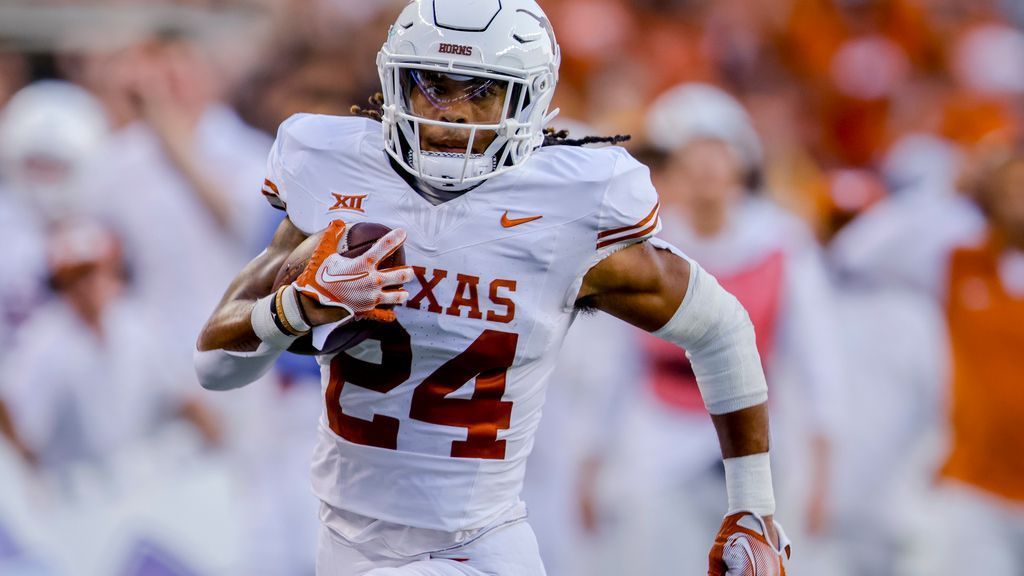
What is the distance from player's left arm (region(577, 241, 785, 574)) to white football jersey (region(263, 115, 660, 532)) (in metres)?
0.05

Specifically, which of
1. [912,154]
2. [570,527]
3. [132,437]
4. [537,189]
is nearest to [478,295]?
[537,189]

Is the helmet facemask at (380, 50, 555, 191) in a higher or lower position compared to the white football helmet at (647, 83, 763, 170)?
lower

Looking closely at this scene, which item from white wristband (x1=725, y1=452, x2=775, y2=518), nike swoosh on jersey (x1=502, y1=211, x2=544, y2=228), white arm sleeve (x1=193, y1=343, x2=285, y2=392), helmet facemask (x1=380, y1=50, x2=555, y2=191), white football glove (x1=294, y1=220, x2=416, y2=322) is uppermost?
helmet facemask (x1=380, y1=50, x2=555, y2=191)

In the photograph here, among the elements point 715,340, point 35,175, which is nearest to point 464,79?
point 715,340

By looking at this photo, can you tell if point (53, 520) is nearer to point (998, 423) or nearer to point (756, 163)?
point (756, 163)

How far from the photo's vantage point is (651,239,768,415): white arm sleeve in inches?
103

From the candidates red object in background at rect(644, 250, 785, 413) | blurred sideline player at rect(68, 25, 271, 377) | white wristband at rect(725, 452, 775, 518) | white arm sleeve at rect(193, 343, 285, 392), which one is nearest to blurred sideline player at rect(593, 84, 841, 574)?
red object in background at rect(644, 250, 785, 413)

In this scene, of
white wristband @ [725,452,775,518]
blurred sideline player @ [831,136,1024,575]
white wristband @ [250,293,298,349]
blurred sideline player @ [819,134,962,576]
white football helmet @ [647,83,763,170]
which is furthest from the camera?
blurred sideline player @ [819,134,962,576]

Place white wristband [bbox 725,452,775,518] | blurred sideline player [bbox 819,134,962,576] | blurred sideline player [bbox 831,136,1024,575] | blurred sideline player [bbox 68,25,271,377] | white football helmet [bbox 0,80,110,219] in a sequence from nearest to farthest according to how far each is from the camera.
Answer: white wristband [bbox 725,452,775,518] < blurred sideline player [bbox 831,136,1024,575] < blurred sideline player [bbox 68,25,271,377] < white football helmet [bbox 0,80,110,219] < blurred sideline player [bbox 819,134,962,576]

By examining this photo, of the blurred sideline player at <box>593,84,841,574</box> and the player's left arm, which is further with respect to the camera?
the blurred sideline player at <box>593,84,841,574</box>

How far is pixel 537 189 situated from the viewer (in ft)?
8.30

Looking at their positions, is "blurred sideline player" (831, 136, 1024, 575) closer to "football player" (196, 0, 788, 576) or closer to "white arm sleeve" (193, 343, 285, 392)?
"football player" (196, 0, 788, 576)

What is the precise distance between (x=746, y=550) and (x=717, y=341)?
0.35 metres

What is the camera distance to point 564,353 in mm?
5125
